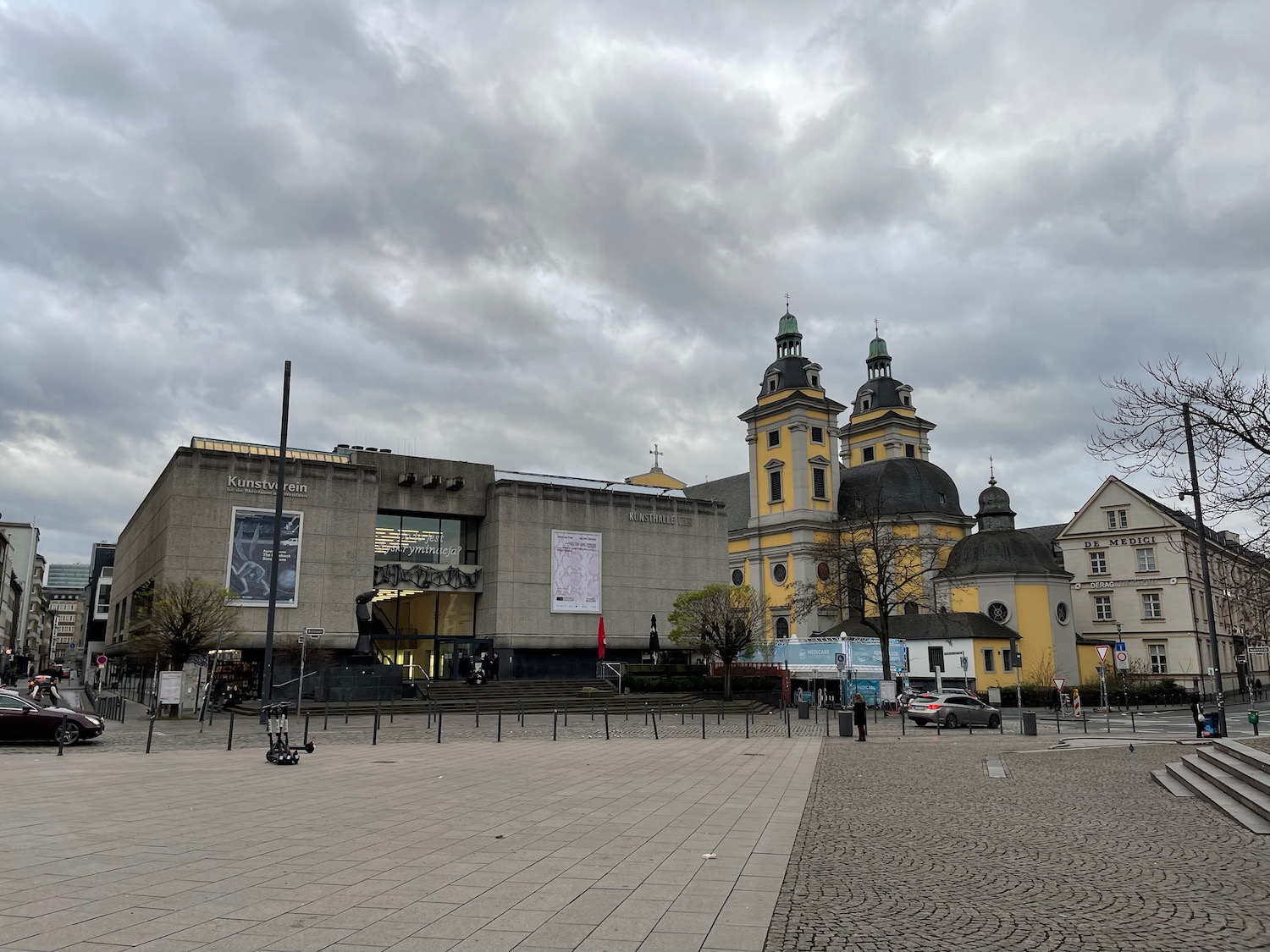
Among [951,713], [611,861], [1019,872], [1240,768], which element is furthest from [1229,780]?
[951,713]

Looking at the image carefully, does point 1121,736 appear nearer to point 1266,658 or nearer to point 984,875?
point 984,875

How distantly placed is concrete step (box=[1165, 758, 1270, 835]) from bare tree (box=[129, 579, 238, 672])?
109ft

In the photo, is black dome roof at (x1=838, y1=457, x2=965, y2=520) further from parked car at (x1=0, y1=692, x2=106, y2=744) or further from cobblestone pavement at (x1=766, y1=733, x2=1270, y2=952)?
cobblestone pavement at (x1=766, y1=733, x2=1270, y2=952)

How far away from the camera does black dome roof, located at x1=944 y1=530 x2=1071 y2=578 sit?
67750mm

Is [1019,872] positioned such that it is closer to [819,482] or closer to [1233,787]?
[1233,787]

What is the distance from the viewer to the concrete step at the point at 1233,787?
41.0 feet

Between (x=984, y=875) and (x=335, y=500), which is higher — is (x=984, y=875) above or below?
below

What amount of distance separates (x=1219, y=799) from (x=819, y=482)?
7248 cm

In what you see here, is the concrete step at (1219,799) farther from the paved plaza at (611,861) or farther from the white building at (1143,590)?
the white building at (1143,590)

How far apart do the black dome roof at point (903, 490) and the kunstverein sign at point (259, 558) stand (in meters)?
49.3

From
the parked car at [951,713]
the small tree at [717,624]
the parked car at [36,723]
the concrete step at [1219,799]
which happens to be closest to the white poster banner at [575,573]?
the small tree at [717,624]

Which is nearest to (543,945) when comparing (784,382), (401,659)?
(401,659)

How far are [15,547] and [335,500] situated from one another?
13711 cm

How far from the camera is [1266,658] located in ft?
275
